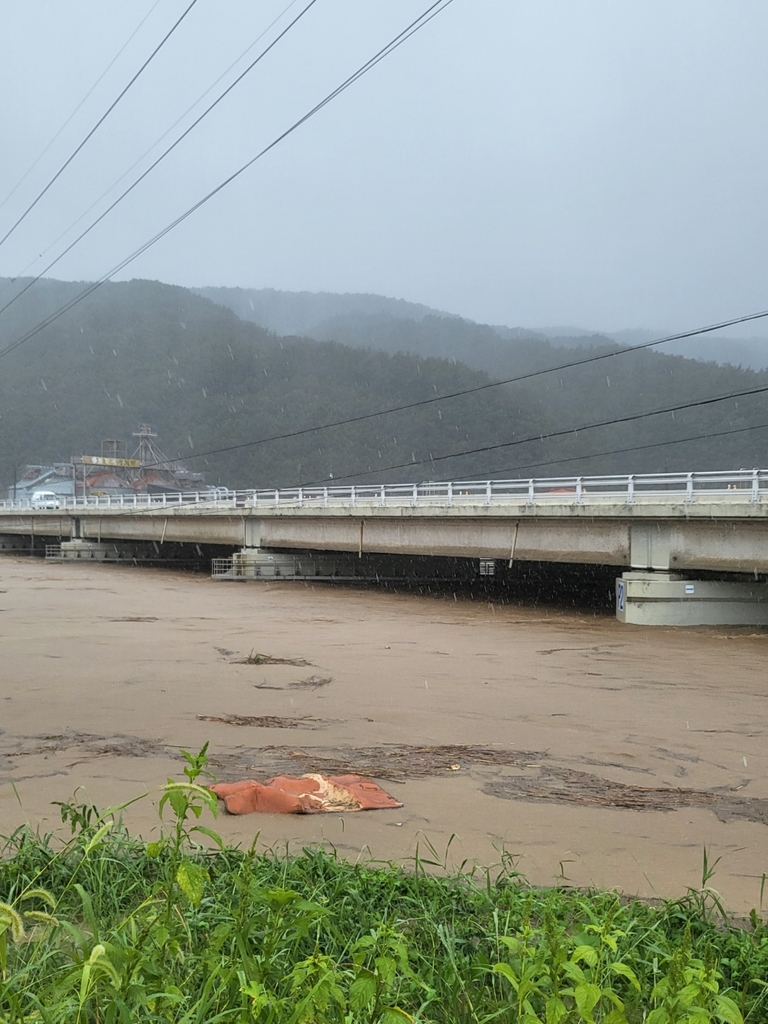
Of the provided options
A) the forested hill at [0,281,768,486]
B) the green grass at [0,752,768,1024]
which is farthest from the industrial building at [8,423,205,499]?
the green grass at [0,752,768,1024]

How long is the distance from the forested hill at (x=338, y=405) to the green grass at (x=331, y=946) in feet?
279

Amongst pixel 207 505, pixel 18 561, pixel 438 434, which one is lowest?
pixel 18 561

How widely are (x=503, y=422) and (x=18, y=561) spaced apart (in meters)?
68.9

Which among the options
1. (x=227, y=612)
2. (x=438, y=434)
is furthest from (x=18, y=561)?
(x=438, y=434)

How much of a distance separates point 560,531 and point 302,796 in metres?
21.5

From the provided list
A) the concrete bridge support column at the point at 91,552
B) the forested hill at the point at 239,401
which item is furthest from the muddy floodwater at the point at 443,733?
the forested hill at the point at 239,401

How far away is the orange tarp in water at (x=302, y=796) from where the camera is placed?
20.5 ft

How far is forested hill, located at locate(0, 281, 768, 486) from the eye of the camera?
105500mm

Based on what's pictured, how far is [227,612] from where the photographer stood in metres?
25.8

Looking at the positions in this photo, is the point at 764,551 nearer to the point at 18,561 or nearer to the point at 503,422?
the point at 18,561

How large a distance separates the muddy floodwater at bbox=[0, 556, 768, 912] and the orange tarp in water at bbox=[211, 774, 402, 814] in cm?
11

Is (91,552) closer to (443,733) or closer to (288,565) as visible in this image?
(288,565)

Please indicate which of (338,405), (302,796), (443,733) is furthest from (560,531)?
(338,405)

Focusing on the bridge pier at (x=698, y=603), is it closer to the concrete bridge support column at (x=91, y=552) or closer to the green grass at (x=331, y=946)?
the green grass at (x=331, y=946)
